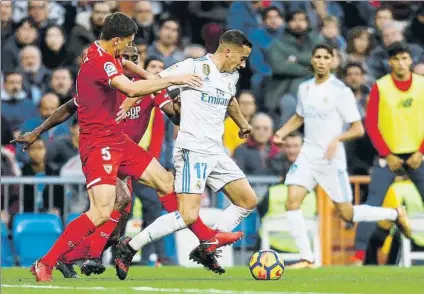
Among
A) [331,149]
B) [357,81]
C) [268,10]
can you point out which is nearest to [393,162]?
[331,149]

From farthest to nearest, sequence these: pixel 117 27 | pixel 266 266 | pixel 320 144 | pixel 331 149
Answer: pixel 320 144
pixel 331 149
pixel 266 266
pixel 117 27

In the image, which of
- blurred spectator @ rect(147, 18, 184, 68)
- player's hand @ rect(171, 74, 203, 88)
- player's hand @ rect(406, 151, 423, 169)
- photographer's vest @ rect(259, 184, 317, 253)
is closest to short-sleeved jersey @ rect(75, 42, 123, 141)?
player's hand @ rect(171, 74, 203, 88)

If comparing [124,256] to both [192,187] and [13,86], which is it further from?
[13,86]

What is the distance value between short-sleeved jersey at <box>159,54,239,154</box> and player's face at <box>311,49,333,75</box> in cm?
281

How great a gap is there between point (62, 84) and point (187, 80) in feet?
25.0

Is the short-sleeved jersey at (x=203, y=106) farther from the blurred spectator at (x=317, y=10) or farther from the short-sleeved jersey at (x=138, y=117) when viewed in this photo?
the blurred spectator at (x=317, y=10)

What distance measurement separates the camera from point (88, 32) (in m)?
20.4

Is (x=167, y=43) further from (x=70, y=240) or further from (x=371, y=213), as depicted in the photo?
(x=70, y=240)

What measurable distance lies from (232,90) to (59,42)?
7.09 metres

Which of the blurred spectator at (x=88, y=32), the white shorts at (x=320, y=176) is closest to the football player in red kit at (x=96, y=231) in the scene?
the white shorts at (x=320, y=176)

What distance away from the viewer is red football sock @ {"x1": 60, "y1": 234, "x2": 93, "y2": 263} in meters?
13.6

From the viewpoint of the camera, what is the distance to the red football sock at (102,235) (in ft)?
44.0

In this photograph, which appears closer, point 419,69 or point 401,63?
point 401,63

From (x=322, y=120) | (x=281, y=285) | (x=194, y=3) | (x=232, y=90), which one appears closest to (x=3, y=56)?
(x=194, y=3)
